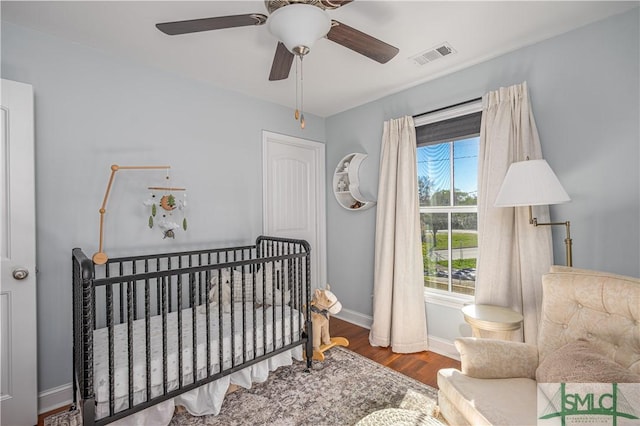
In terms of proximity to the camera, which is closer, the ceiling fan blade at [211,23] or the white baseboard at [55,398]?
the ceiling fan blade at [211,23]

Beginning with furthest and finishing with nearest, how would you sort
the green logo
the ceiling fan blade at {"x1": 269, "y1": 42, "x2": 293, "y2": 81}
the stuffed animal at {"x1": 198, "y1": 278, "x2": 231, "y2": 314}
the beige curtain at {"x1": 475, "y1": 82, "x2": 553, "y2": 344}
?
the stuffed animal at {"x1": 198, "y1": 278, "x2": 231, "y2": 314} < the beige curtain at {"x1": 475, "y1": 82, "x2": 553, "y2": 344} < the ceiling fan blade at {"x1": 269, "y1": 42, "x2": 293, "y2": 81} < the green logo

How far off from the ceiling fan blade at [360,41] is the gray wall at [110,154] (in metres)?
1.64

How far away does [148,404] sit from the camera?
1.62 metres

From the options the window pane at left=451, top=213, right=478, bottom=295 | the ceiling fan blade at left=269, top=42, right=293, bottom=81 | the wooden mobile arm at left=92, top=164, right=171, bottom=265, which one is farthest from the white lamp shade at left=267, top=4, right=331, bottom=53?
the window pane at left=451, top=213, right=478, bottom=295

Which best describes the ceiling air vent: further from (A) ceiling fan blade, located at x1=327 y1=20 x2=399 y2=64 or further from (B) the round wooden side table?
(B) the round wooden side table

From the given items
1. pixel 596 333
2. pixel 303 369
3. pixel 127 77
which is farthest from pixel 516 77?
pixel 127 77

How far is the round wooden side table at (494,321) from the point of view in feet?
6.08

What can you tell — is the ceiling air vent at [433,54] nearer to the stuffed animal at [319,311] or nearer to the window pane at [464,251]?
the window pane at [464,251]

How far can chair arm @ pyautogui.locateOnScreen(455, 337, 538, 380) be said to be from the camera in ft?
4.91

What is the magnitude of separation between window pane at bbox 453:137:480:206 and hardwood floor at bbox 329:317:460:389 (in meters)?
1.34

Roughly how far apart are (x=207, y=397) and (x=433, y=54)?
2.82 m

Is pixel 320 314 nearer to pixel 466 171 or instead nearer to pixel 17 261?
pixel 466 171

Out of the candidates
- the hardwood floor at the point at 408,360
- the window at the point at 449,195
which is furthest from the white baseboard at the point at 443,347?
the window at the point at 449,195

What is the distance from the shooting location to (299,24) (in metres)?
1.37
